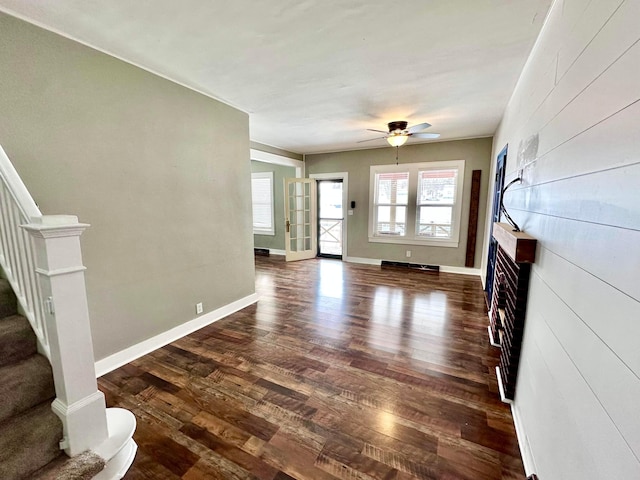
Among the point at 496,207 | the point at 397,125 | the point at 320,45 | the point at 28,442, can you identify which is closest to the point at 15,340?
the point at 28,442

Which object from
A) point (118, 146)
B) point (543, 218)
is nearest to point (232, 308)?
point (118, 146)

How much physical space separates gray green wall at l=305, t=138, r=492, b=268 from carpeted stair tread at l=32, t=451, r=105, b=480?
547cm

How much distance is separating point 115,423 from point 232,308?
6.35 feet

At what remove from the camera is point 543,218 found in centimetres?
146

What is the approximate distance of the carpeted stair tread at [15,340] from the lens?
4.84 feet

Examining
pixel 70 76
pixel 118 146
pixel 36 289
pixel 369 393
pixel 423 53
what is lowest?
pixel 369 393

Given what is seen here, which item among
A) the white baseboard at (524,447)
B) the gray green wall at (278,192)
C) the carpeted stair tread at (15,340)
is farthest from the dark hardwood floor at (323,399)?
the gray green wall at (278,192)

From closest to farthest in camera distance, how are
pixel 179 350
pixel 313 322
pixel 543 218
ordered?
pixel 543 218 → pixel 179 350 → pixel 313 322

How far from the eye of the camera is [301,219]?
6.75m

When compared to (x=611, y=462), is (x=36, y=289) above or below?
above

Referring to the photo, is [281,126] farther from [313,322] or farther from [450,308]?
[450,308]

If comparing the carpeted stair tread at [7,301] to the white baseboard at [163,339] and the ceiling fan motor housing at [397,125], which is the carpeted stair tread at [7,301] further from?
the ceiling fan motor housing at [397,125]

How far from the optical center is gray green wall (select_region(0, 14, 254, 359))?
1849 mm

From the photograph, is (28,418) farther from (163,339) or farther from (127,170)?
(127,170)
